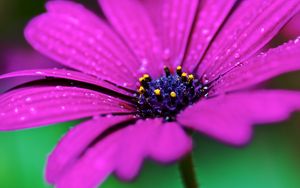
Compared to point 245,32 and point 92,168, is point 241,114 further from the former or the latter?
point 245,32

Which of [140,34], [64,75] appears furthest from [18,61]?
[64,75]

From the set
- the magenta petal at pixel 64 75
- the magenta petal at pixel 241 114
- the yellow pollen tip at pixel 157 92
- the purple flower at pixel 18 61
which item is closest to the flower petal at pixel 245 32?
the yellow pollen tip at pixel 157 92

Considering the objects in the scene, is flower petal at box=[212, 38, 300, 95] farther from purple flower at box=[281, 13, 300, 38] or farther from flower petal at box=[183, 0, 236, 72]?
purple flower at box=[281, 13, 300, 38]

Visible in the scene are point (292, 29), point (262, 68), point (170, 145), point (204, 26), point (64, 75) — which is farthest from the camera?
point (292, 29)

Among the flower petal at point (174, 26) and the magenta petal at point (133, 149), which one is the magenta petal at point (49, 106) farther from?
the flower petal at point (174, 26)

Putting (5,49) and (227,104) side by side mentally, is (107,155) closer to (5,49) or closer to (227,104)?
(227,104)
